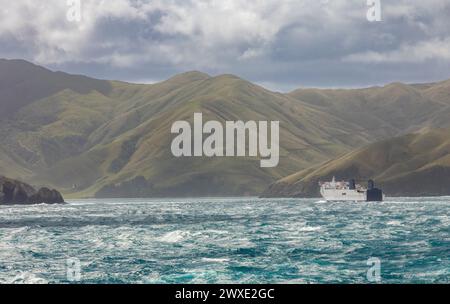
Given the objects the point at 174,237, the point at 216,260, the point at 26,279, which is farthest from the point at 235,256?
the point at 174,237

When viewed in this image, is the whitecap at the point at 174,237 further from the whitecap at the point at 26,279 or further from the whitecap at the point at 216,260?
the whitecap at the point at 26,279

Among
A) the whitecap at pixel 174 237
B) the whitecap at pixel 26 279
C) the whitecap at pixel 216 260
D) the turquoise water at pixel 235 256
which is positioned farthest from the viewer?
the whitecap at pixel 174 237

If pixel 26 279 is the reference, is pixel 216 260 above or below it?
above

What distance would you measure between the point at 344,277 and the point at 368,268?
4403mm

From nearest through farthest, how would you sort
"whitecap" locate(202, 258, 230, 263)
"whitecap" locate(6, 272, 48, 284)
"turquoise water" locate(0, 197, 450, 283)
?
"turquoise water" locate(0, 197, 450, 283) → "whitecap" locate(6, 272, 48, 284) → "whitecap" locate(202, 258, 230, 263)

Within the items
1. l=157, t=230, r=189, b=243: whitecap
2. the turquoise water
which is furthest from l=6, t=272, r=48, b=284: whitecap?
l=157, t=230, r=189, b=243: whitecap

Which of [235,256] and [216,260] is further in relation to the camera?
[235,256]

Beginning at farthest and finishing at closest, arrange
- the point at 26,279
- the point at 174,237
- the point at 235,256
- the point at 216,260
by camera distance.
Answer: the point at 174,237 → the point at 235,256 → the point at 216,260 → the point at 26,279

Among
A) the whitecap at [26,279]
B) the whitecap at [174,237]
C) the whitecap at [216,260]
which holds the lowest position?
the whitecap at [26,279]

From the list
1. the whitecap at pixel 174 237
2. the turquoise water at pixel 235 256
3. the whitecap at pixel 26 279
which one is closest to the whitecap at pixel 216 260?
the turquoise water at pixel 235 256

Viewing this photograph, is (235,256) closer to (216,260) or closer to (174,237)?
(216,260)

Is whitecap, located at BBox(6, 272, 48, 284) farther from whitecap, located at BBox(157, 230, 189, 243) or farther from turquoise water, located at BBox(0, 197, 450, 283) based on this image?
whitecap, located at BBox(157, 230, 189, 243)

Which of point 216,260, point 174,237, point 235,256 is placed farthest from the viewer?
point 174,237

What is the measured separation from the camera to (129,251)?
6944 cm
